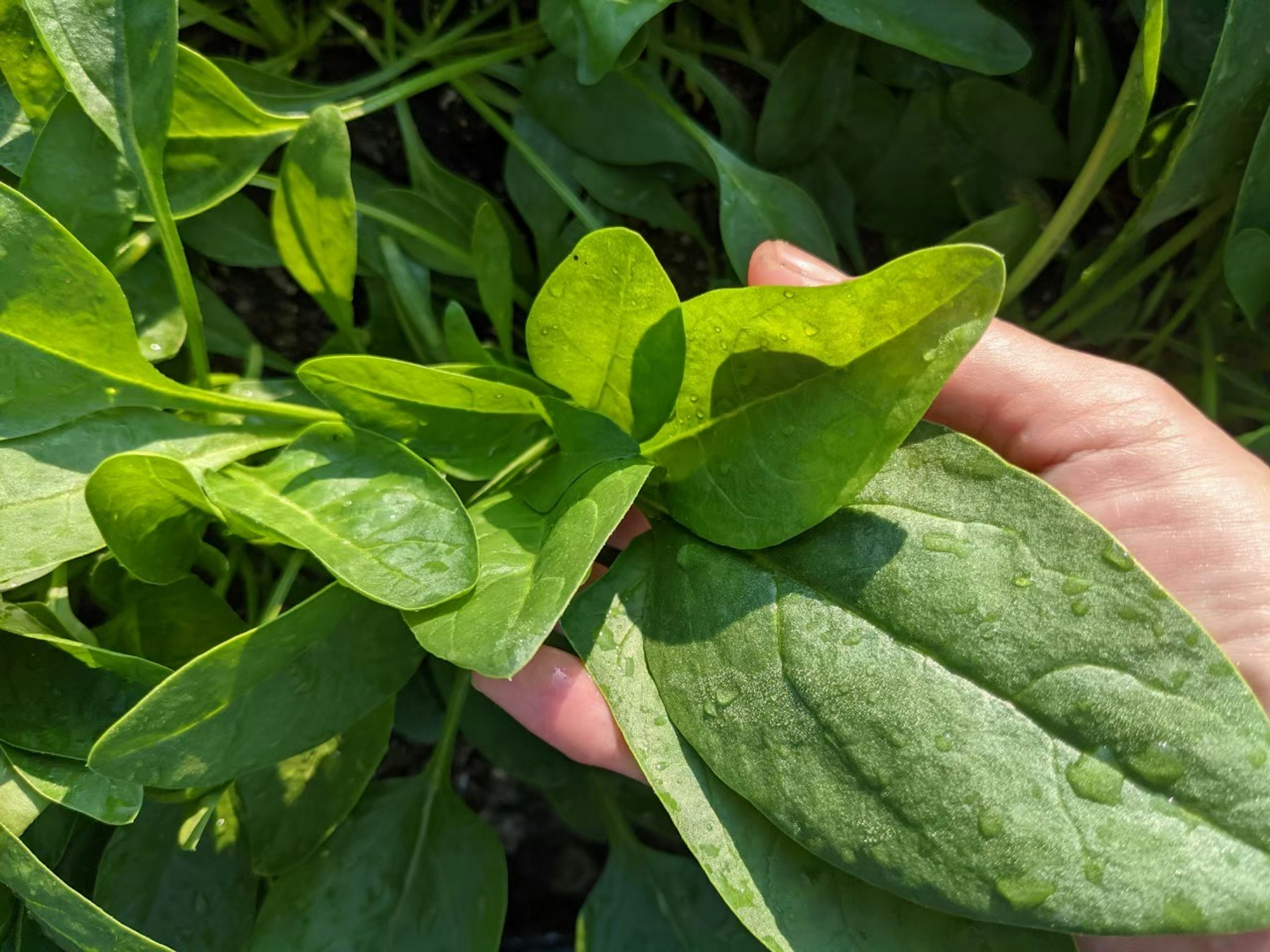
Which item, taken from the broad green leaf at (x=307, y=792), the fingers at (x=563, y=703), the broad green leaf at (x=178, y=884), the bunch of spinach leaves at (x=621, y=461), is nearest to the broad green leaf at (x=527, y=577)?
the bunch of spinach leaves at (x=621, y=461)

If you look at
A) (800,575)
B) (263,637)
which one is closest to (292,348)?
(263,637)

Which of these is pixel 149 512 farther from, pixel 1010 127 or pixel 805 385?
pixel 1010 127

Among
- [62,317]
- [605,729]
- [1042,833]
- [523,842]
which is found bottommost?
[523,842]

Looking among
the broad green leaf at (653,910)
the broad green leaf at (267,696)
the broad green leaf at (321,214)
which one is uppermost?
the broad green leaf at (321,214)

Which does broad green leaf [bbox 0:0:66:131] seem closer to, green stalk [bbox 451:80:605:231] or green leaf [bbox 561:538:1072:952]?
green stalk [bbox 451:80:605:231]

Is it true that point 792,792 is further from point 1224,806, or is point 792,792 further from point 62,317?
point 62,317

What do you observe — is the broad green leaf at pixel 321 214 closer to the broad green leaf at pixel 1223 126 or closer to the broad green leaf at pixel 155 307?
the broad green leaf at pixel 155 307
